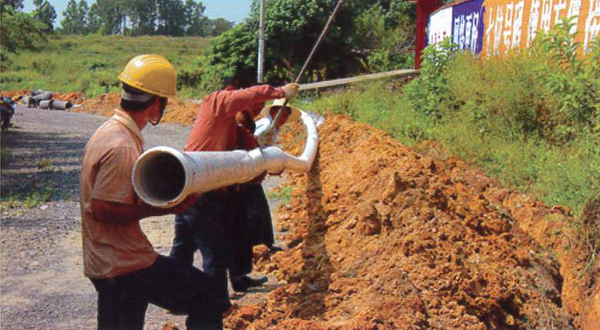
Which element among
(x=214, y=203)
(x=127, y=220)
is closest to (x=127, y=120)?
(x=127, y=220)

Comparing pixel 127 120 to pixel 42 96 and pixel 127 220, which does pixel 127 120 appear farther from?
pixel 42 96

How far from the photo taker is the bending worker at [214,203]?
186 inches

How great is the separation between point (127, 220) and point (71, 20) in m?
123

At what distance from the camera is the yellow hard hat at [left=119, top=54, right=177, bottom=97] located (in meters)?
3.12

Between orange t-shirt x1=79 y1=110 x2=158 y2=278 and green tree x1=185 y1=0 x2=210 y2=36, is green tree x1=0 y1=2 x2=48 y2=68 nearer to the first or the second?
orange t-shirt x1=79 y1=110 x2=158 y2=278

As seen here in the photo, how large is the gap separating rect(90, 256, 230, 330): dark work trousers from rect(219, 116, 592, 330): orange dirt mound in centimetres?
93

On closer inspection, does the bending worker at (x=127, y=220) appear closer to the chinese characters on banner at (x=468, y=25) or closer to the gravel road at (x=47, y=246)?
the gravel road at (x=47, y=246)

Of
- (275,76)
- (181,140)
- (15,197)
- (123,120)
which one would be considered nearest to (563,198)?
(123,120)

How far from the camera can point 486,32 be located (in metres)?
14.0

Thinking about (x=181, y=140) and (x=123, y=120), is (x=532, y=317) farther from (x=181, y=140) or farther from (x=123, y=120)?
(x=181, y=140)

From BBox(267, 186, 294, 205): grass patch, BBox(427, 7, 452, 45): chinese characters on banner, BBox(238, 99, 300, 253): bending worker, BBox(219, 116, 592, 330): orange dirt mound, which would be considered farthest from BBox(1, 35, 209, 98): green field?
BBox(219, 116, 592, 330): orange dirt mound

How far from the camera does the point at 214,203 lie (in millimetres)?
4711

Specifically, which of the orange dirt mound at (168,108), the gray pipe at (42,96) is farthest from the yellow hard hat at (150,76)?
the gray pipe at (42,96)

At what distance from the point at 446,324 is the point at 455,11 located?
13630mm
